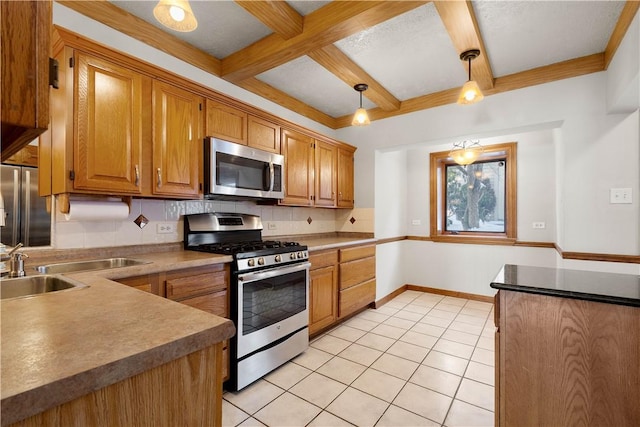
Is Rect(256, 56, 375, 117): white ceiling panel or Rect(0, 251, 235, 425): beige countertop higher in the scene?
Rect(256, 56, 375, 117): white ceiling panel

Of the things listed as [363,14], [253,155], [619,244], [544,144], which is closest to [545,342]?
[619,244]

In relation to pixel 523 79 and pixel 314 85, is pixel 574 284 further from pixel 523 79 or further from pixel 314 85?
pixel 314 85

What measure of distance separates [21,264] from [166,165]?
3.01ft

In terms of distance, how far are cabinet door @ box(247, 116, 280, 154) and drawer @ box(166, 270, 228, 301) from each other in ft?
3.99

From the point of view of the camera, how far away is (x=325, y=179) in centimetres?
348

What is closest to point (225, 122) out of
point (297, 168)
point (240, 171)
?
point (240, 171)

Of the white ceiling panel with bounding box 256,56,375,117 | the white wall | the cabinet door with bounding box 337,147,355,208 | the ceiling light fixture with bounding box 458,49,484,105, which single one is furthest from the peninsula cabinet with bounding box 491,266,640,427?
the cabinet door with bounding box 337,147,355,208

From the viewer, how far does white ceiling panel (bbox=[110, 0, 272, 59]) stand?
6.24 feet

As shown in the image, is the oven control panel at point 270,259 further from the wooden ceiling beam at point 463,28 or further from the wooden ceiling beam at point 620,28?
the wooden ceiling beam at point 620,28

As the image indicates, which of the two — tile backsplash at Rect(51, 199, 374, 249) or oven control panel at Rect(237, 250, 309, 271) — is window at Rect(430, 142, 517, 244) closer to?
tile backsplash at Rect(51, 199, 374, 249)

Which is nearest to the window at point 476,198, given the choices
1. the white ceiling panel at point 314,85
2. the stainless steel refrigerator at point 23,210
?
the white ceiling panel at point 314,85

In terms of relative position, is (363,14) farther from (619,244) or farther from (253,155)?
(619,244)

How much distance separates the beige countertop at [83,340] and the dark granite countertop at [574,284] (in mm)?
1248

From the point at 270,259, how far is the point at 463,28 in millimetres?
2128
